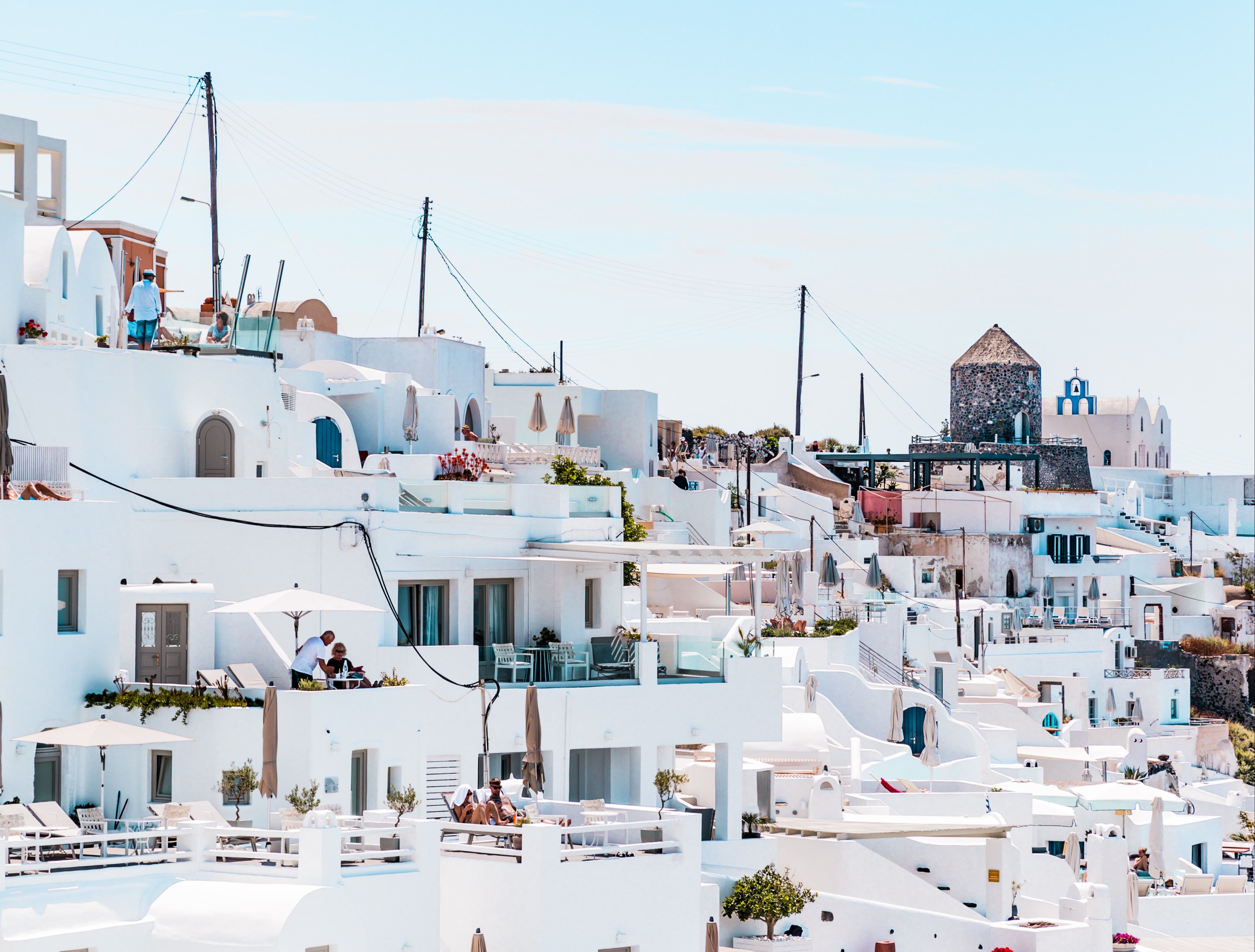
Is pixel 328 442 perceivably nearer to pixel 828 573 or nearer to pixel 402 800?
pixel 402 800

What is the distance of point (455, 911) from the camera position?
23391 mm

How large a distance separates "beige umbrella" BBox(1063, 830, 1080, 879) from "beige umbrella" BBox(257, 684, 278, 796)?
19.5 m

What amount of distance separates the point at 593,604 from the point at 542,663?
234cm

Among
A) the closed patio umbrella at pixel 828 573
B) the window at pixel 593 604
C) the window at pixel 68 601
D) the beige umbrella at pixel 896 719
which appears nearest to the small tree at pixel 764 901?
the window at pixel 593 604

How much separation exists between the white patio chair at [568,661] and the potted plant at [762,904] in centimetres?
379

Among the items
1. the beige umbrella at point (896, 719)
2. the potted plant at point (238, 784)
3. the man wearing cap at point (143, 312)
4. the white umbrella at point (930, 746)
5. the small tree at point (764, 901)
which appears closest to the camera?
the potted plant at point (238, 784)

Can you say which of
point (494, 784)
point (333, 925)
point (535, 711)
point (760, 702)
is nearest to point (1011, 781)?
point (760, 702)

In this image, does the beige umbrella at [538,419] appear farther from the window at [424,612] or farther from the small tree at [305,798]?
the small tree at [305,798]

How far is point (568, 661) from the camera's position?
29.7 metres

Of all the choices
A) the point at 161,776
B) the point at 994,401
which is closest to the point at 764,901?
the point at 161,776

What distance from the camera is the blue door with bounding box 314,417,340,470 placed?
40719 millimetres

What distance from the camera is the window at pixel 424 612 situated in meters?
29.2

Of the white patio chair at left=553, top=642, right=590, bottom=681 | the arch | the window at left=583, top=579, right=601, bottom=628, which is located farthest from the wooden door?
the arch

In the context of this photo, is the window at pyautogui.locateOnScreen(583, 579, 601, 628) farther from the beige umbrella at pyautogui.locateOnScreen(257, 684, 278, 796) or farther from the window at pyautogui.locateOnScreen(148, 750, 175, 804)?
the window at pyautogui.locateOnScreen(148, 750, 175, 804)
